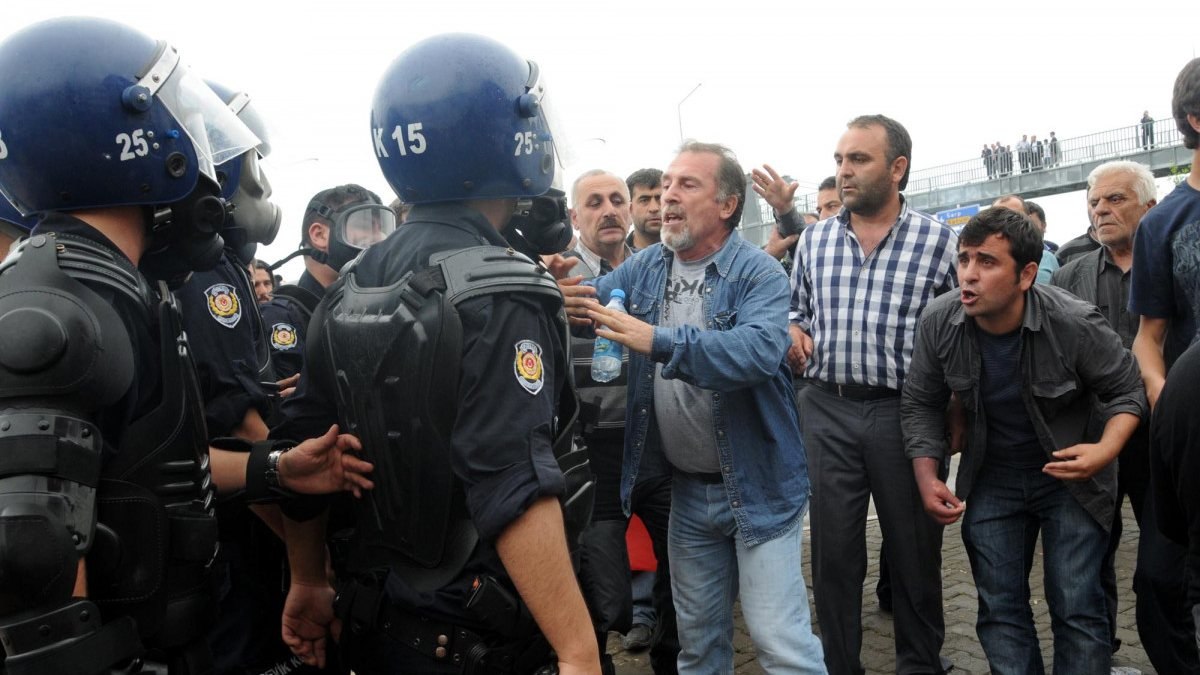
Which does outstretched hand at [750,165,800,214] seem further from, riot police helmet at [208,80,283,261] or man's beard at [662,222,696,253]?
riot police helmet at [208,80,283,261]

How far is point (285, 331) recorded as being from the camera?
175 inches

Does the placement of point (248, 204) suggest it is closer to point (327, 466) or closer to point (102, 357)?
point (327, 466)

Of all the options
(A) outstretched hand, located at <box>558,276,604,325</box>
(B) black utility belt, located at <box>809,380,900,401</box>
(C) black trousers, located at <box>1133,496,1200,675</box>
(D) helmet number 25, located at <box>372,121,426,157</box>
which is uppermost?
(D) helmet number 25, located at <box>372,121,426,157</box>

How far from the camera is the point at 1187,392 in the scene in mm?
2424

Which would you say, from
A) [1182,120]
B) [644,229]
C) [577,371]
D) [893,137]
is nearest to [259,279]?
[644,229]

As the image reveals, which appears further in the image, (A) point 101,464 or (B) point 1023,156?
(B) point 1023,156

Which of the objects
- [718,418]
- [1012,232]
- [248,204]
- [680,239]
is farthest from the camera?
[1012,232]

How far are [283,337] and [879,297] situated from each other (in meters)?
2.69

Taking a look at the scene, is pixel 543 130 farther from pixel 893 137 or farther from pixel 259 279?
pixel 259 279

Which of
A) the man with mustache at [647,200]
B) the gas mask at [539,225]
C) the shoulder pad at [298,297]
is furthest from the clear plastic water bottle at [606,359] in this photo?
the man with mustache at [647,200]

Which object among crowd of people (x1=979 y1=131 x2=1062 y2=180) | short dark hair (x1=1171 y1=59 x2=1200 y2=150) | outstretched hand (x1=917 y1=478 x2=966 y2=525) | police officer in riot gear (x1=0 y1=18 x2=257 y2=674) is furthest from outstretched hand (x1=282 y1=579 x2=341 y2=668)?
crowd of people (x1=979 y1=131 x2=1062 y2=180)

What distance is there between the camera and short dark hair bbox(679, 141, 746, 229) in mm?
3818

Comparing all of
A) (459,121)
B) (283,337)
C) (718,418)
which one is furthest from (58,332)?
(283,337)

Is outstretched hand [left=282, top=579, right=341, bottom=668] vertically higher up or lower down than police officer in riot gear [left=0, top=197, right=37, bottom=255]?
lower down
